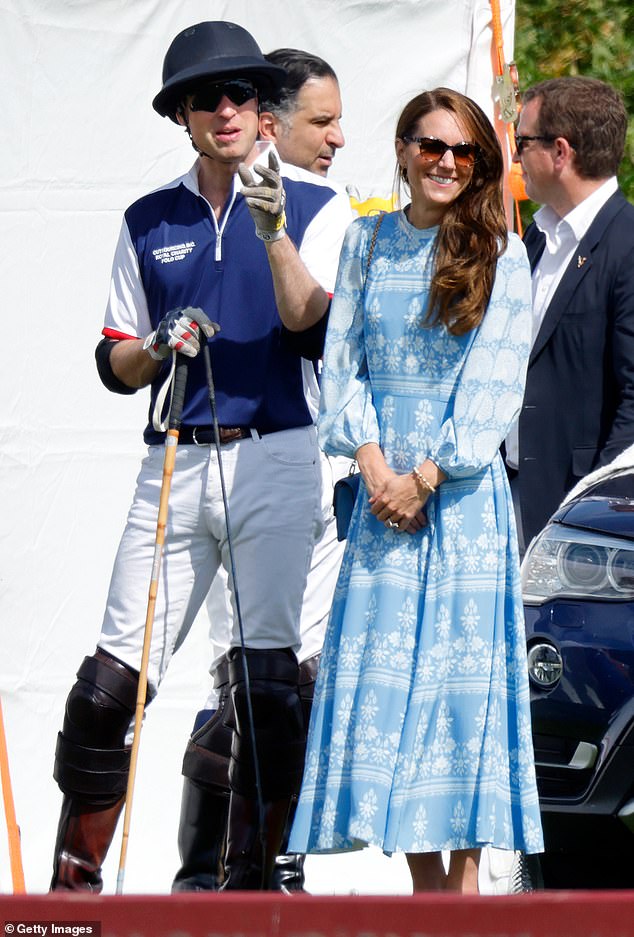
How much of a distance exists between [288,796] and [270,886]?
271 millimetres

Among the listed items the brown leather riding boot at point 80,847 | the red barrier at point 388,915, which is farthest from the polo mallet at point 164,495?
the red barrier at point 388,915

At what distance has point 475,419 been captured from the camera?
328 centimetres

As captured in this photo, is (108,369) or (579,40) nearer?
(108,369)

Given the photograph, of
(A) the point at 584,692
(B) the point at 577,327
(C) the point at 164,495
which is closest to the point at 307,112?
(B) the point at 577,327

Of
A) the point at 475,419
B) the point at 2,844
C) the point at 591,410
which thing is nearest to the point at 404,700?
the point at 475,419

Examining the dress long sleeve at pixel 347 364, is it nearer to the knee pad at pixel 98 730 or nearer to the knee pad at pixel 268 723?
the knee pad at pixel 268 723

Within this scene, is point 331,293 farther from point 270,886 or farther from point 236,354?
point 270,886

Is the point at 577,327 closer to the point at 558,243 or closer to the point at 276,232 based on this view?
the point at 558,243

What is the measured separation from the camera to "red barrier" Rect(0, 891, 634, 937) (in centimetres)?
165

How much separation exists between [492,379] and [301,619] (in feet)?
4.32

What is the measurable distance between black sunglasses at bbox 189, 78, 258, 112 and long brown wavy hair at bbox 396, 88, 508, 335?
436 mm

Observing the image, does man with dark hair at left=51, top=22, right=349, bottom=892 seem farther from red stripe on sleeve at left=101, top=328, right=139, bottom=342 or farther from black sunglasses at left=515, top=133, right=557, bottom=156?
black sunglasses at left=515, top=133, right=557, bottom=156

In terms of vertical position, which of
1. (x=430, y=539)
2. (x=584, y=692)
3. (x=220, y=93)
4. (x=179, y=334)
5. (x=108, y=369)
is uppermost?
(x=220, y=93)

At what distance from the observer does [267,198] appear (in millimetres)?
3395
